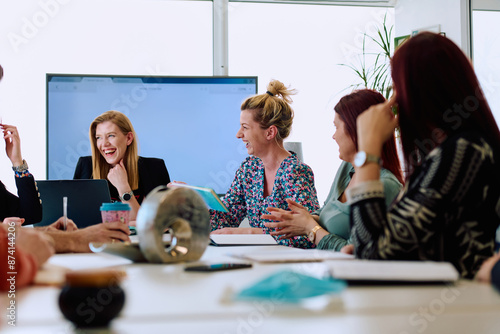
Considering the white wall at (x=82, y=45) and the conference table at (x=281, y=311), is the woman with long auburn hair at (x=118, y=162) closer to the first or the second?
the white wall at (x=82, y=45)

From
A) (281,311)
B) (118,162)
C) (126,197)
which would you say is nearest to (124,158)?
(118,162)

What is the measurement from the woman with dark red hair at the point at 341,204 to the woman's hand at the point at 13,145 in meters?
1.48

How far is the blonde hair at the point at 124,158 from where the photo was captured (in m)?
3.09

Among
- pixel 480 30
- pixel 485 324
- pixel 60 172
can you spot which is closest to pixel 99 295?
pixel 485 324

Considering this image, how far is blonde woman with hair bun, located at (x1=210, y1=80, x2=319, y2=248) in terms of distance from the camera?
293 cm

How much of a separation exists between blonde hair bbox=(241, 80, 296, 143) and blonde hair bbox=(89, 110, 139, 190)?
0.73 metres

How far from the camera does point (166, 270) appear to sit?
117cm

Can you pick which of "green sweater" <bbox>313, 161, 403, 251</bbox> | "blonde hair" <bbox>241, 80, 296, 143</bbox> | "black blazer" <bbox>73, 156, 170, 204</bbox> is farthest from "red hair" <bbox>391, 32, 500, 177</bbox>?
"black blazer" <bbox>73, 156, 170, 204</bbox>

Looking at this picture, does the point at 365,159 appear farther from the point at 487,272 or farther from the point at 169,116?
the point at 169,116

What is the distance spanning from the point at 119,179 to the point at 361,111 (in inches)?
60.2

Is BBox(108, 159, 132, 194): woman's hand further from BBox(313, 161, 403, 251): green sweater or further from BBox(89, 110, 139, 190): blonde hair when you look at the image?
BBox(313, 161, 403, 251): green sweater

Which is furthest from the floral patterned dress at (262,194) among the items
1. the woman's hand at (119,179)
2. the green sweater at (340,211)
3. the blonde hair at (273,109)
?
the woman's hand at (119,179)

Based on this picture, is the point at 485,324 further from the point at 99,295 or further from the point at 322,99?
the point at 322,99

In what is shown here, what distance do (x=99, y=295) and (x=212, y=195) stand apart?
113 centimetres
